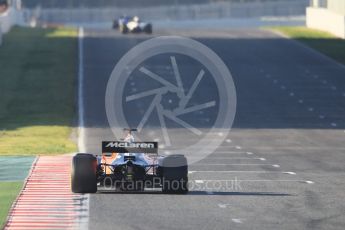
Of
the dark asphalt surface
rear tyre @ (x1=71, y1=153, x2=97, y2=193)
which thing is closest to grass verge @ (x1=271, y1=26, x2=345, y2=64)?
the dark asphalt surface

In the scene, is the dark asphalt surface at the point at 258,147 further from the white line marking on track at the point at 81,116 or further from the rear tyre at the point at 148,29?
the rear tyre at the point at 148,29

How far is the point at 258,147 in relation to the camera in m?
37.8

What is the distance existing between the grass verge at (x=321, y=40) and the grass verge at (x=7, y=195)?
133 ft

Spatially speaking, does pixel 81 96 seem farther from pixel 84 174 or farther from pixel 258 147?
pixel 84 174

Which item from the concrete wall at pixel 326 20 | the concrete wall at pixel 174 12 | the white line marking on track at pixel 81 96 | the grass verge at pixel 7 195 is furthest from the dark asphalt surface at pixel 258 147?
the concrete wall at pixel 174 12

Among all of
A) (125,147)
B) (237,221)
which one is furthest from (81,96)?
(237,221)

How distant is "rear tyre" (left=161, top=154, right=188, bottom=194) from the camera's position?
25.3 m

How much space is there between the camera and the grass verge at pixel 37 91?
3916 centimetres

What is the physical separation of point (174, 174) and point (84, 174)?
78.3 inches

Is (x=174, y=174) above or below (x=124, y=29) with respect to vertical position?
below

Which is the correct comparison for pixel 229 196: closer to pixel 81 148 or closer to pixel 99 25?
pixel 81 148

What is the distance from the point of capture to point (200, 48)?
236ft

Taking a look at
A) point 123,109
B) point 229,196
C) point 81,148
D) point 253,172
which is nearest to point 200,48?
point 123,109

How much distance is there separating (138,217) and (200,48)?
5018 centimetres
